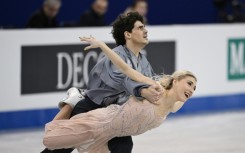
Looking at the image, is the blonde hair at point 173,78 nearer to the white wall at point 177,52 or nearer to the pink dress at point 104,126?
the pink dress at point 104,126

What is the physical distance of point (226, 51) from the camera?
11.4 m

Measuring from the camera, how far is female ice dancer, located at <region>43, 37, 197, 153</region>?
5332 millimetres

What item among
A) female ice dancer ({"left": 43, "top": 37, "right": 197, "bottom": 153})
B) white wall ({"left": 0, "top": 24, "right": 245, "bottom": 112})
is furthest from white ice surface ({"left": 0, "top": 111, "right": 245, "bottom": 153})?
female ice dancer ({"left": 43, "top": 37, "right": 197, "bottom": 153})

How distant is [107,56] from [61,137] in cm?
68

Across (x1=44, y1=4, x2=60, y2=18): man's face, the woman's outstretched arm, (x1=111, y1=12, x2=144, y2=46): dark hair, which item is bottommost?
the woman's outstretched arm

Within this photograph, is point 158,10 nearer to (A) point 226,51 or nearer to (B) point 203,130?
(A) point 226,51

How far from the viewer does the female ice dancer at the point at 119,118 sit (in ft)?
17.5

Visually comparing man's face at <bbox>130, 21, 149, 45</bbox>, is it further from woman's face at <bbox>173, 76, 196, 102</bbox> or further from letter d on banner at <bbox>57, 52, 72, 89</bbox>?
letter d on banner at <bbox>57, 52, 72, 89</bbox>

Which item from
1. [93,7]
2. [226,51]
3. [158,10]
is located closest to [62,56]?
[93,7]

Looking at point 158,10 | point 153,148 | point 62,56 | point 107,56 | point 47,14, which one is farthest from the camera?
point 158,10

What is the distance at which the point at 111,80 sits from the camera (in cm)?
553

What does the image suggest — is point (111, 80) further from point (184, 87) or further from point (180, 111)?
point (180, 111)

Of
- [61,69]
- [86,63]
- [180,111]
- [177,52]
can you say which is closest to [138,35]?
[61,69]

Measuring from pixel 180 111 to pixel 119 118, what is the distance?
230 inches
